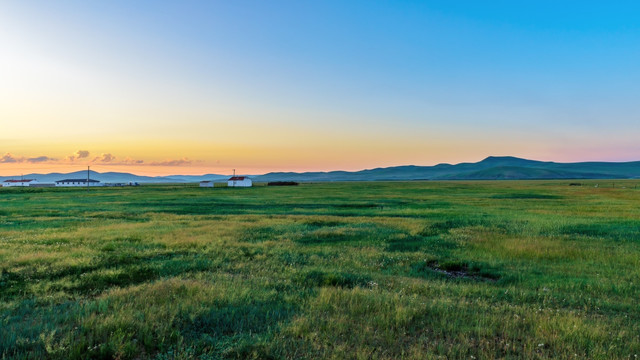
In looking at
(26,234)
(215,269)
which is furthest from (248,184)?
(215,269)

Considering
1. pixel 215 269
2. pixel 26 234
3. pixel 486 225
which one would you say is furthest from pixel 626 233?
pixel 26 234

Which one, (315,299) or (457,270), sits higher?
(315,299)

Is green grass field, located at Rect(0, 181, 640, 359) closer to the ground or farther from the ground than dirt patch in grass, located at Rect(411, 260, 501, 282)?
farther from the ground

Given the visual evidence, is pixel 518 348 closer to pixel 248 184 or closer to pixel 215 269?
pixel 215 269

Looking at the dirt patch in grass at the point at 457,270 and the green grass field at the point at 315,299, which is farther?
the dirt patch in grass at the point at 457,270

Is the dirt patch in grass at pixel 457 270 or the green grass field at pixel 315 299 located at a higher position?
the green grass field at pixel 315 299

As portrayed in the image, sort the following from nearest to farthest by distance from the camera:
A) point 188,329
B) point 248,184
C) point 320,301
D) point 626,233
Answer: point 188,329 → point 320,301 → point 626,233 → point 248,184

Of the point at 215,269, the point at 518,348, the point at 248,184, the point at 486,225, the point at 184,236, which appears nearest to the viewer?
the point at 518,348

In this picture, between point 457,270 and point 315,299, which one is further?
point 457,270

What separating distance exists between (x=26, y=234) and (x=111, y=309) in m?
17.4

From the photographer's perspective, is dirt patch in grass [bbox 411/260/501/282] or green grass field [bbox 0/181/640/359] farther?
dirt patch in grass [bbox 411/260/501/282]

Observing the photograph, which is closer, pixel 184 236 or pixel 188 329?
pixel 188 329

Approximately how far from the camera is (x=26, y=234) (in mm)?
19922

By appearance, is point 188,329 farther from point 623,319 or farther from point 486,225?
point 486,225
